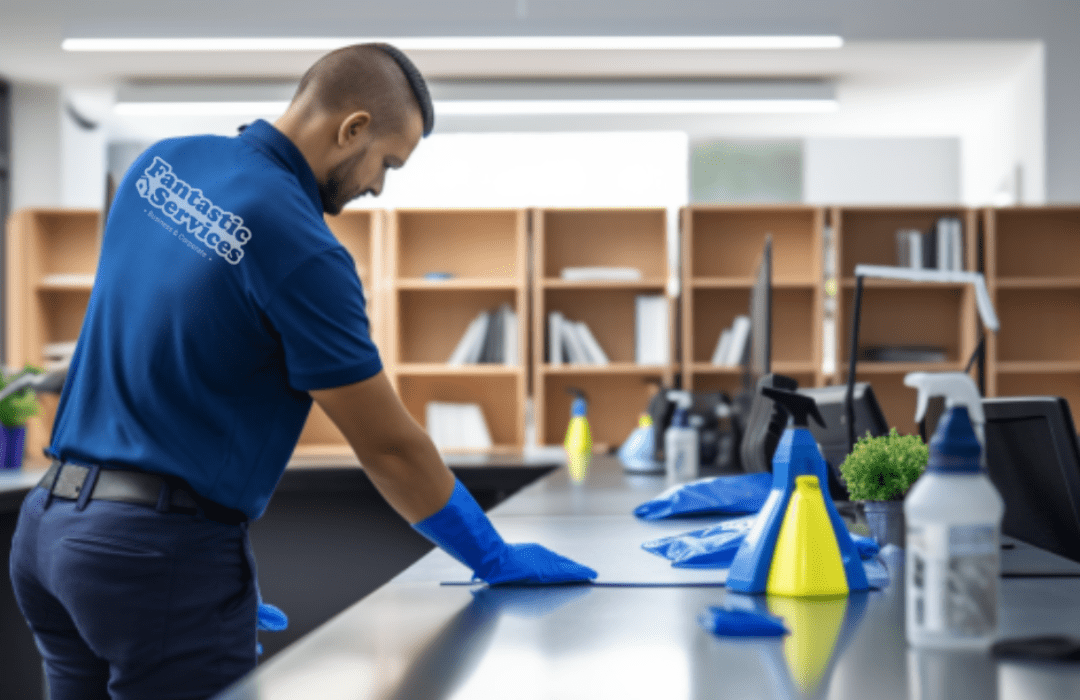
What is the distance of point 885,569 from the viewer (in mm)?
1154

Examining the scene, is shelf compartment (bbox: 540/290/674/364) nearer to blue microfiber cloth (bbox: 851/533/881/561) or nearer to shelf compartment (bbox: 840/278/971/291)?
shelf compartment (bbox: 840/278/971/291)

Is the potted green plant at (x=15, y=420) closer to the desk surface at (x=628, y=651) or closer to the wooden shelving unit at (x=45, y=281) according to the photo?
the wooden shelving unit at (x=45, y=281)

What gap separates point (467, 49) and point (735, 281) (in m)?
1.79

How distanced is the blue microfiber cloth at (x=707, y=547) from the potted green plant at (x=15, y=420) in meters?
2.29

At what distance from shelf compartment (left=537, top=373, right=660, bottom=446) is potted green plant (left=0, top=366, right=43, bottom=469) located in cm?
250

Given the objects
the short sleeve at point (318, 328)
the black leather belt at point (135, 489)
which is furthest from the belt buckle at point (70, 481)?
the short sleeve at point (318, 328)

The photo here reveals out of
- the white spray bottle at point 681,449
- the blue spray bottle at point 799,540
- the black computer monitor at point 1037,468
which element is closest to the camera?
the blue spray bottle at point 799,540

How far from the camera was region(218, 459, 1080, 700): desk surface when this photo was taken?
0.75 metres

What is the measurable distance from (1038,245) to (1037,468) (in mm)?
3949

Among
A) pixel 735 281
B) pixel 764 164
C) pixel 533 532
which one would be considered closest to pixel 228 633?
pixel 533 532

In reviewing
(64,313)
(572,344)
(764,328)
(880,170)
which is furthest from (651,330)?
(880,170)

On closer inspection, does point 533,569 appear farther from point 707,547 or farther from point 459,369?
point 459,369

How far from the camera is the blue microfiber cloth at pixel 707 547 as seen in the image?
1272 mm

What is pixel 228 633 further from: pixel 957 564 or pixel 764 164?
pixel 764 164
